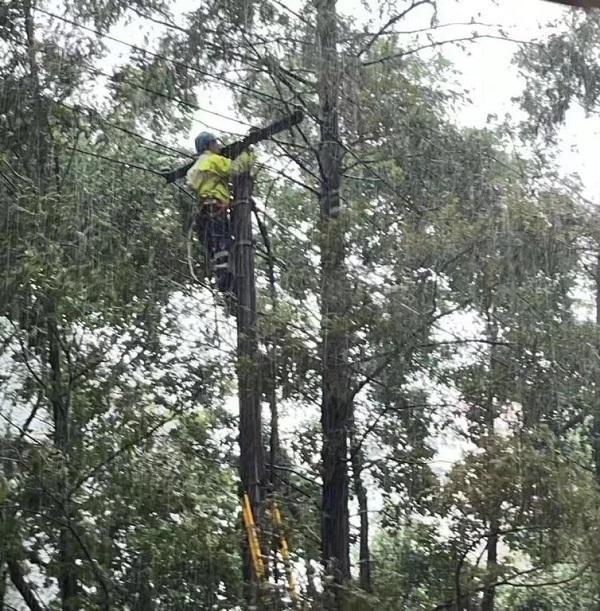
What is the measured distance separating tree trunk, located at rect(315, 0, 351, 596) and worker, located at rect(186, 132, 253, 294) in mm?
507

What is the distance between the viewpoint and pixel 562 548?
3.84 m

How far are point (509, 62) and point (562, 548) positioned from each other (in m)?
3.51

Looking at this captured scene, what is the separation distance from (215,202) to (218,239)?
216 millimetres

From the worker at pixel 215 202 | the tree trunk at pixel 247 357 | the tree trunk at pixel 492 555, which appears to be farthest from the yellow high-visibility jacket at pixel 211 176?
the tree trunk at pixel 492 555

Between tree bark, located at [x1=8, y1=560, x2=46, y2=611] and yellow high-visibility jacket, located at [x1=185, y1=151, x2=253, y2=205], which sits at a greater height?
yellow high-visibility jacket, located at [x1=185, y1=151, x2=253, y2=205]

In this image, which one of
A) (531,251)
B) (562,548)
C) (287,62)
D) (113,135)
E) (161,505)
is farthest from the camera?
(287,62)

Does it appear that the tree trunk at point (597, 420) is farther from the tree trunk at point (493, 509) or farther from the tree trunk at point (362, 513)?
the tree trunk at point (362, 513)

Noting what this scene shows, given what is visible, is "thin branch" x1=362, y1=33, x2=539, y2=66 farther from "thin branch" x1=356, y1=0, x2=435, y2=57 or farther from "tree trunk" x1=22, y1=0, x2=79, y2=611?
"tree trunk" x1=22, y1=0, x2=79, y2=611

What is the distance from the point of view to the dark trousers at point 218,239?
4.73m

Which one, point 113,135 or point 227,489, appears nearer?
point 227,489

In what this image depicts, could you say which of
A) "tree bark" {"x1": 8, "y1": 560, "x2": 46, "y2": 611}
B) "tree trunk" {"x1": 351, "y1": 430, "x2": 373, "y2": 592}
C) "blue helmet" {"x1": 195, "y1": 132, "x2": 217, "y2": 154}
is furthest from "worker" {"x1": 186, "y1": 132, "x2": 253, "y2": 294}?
"tree bark" {"x1": 8, "y1": 560, "x2": 46, "y2": 611}

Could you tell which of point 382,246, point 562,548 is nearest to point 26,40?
point 382,246

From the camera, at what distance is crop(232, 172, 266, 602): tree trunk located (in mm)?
4066

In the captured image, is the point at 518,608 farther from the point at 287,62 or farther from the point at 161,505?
the point at 287,62
